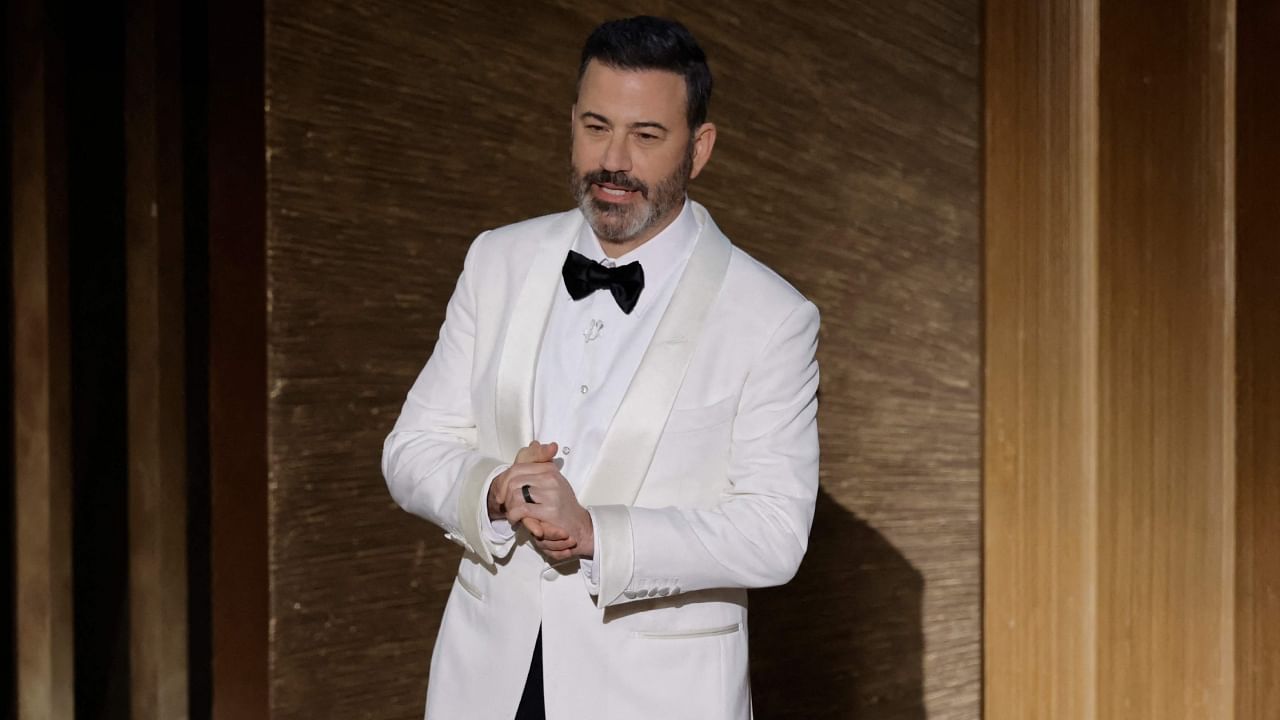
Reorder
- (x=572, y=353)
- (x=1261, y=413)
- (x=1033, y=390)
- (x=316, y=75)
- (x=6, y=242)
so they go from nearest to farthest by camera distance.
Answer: (x=572, y=353)
(x=6, y=242)
(x=316, y=75)
(x=1261, y=413)
(x=1033, y=390)

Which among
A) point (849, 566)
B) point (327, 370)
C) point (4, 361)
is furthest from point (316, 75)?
point (849, 566)

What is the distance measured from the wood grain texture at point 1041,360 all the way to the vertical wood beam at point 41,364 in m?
2.10

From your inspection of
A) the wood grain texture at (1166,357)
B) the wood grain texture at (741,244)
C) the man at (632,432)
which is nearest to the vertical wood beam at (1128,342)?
the wood grain texture at (1166,357)

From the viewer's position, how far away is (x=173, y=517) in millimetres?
2240

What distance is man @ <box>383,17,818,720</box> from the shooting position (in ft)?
5.37

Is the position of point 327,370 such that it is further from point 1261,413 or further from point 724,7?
point 1261,413

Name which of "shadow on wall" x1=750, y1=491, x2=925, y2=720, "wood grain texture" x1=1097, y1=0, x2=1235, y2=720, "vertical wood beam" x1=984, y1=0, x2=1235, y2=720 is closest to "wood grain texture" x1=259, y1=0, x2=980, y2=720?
"shadow on wall" x1=750, y1=491, x2=925, y2=720

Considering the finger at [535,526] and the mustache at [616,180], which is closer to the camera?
the finger at [535,526]

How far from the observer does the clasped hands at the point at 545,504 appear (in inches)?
59.4

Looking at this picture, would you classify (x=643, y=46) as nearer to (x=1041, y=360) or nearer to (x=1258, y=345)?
(x=1041, y=360)

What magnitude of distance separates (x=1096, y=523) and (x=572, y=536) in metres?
1.91

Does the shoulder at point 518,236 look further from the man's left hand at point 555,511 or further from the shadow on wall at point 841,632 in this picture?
the shadow on wall at point 841,632

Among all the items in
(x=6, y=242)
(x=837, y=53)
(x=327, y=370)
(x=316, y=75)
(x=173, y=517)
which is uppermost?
(x=837, y=53)

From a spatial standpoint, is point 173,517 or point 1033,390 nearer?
point 173,517
